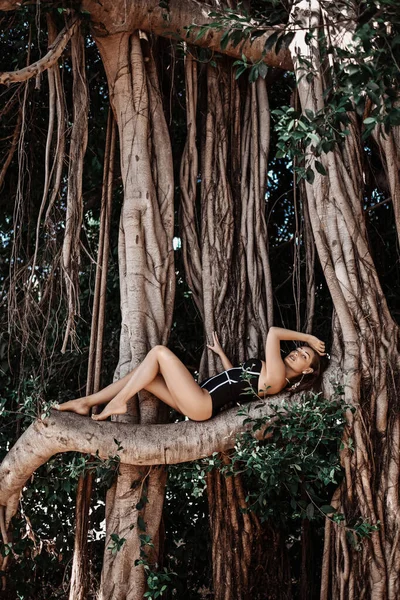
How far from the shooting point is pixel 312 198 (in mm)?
3492

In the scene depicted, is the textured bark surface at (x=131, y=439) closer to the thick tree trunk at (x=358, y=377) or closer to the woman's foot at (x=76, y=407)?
the woman's foot at (x=76, y=407)

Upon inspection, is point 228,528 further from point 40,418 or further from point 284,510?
point 40,418

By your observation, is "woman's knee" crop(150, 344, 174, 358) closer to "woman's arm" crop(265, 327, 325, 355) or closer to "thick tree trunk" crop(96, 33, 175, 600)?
"thick tree trunk" crop(96, 33, 175, 600)

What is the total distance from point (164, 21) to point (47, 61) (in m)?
0.74

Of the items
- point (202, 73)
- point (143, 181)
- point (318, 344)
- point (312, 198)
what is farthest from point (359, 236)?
point (202, 73)

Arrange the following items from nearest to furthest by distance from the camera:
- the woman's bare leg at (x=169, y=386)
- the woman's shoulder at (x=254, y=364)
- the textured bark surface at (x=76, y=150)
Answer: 1. the woman's bare leg at (x=169, y=386)
2. the woman's shoulder at (x=254, y=364)
3. the textured bark surface at (x=76, y=150)

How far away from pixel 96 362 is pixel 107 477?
63 centimetres

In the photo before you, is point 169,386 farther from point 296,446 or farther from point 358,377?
point 358,377

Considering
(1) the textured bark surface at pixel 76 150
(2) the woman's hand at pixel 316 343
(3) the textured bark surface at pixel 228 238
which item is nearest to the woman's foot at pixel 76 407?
(1) the textured bark surface at pixel 76 150

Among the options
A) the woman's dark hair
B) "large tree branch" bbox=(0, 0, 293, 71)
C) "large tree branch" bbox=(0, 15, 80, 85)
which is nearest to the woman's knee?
the woman's dark hair

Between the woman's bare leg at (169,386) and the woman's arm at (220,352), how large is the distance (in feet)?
0.89

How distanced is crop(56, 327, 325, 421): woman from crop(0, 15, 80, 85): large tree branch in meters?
1.28

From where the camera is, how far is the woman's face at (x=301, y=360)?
→ 3.48 m

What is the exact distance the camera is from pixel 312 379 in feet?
11.5
